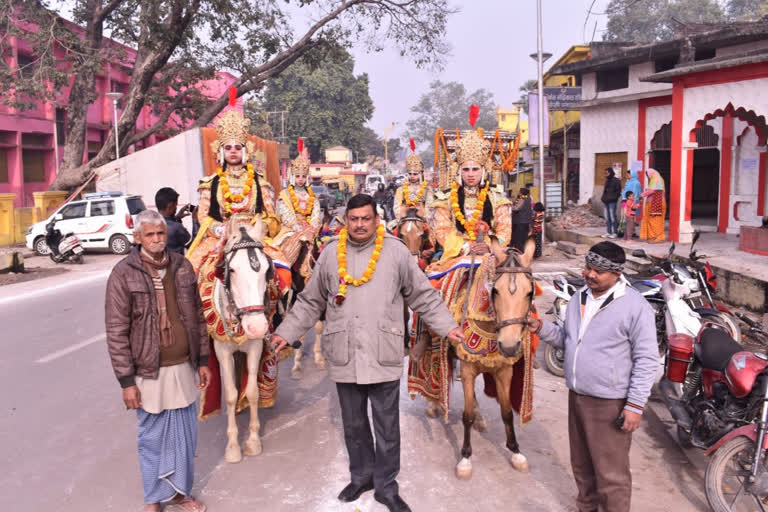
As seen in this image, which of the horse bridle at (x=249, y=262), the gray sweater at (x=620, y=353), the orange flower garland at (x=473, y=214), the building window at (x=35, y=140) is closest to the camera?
the gray sweater at (x=620, y=353)

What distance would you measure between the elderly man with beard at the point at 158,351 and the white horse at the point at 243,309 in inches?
12.5

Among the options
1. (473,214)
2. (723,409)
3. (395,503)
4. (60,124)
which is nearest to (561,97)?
(473,214)

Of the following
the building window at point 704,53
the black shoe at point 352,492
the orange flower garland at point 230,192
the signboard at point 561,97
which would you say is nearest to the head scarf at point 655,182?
the building window at point 704,53

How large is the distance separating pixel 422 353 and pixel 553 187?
1950 centimetres

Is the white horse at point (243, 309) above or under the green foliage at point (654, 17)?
under

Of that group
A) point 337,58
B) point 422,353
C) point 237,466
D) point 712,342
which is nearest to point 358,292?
point 422,353

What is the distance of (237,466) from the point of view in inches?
193

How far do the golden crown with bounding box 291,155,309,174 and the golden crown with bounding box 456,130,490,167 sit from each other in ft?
12.1

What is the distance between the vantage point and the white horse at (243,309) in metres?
4.27

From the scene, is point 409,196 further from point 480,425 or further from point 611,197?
point 611,197

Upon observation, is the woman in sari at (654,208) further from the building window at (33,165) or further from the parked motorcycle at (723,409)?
the building window at (33,165)

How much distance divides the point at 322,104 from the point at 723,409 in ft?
206

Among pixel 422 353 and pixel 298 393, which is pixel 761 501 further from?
pixel 298 393

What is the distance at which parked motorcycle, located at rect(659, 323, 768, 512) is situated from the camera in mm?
3766
